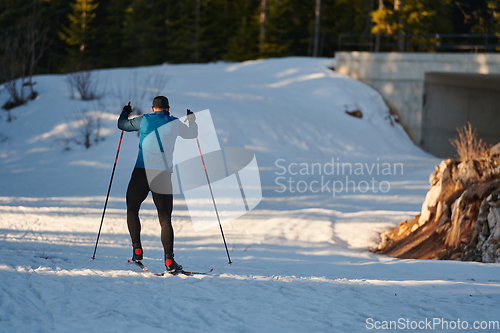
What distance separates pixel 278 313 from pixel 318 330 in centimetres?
46

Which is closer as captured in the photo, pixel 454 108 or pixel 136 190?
pixel 136 190

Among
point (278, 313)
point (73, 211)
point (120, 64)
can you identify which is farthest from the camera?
point (120, 64)

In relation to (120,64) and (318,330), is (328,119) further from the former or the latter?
(120,64)

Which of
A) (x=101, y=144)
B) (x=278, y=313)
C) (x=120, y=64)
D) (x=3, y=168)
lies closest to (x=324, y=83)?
(x=101, y=144)

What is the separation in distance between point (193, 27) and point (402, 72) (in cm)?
1746

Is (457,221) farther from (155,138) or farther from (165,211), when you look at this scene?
(155,138)

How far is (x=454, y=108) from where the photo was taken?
2191 centimetres

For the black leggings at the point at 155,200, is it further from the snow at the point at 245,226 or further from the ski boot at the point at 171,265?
the snow at the point at 245,226

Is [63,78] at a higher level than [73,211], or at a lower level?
higher

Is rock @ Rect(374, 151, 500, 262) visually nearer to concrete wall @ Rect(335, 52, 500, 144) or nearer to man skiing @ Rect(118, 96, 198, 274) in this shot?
man skiing @ Rect(118, 96, 198, 274)

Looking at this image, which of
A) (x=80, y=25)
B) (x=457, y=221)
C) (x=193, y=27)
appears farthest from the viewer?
(x=193, y=27)

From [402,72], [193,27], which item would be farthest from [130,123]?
[193,27]

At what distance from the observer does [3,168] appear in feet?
43.5

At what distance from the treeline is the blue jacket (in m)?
27.0
